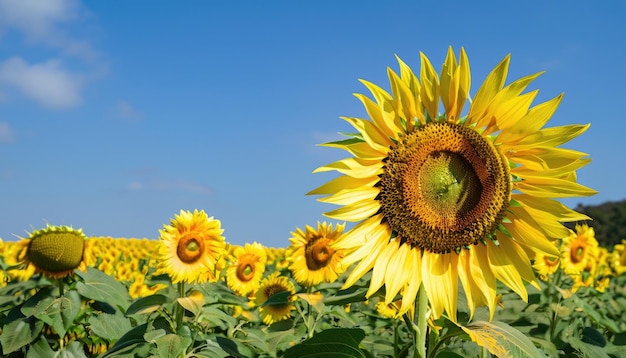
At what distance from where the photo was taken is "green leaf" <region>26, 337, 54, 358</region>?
14.4ft

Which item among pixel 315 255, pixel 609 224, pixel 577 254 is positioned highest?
pixel 609 224

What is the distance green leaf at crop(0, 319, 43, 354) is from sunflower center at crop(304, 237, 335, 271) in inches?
95.8

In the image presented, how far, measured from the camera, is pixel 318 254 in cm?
585

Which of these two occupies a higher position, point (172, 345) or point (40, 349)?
point (40, 349)

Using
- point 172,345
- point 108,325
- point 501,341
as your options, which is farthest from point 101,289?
point 501,341

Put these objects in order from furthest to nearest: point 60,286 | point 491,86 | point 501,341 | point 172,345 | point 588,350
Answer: point 60,286
point 588,350
point 172,345
point 491,86
point 501,341

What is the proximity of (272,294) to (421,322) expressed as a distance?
3.93 m

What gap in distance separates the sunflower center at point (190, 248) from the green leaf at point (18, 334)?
3.48 ft

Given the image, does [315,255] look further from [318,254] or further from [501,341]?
[501,341]

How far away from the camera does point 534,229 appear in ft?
8.78

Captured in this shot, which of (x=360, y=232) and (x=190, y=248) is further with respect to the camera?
(x=190, y=248)

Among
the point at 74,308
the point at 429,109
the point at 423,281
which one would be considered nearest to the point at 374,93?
the point at 429,109

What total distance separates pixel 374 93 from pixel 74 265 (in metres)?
3.09

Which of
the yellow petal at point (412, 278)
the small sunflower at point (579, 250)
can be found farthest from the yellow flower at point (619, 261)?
the yellow petal at point (412, 278)
